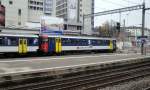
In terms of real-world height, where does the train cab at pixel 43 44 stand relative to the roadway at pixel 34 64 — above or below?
above

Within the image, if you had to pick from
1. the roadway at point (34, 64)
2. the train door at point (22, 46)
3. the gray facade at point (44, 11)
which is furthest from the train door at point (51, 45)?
the gray facade at point (44, 11)

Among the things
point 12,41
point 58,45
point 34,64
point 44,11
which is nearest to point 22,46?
point 12,41

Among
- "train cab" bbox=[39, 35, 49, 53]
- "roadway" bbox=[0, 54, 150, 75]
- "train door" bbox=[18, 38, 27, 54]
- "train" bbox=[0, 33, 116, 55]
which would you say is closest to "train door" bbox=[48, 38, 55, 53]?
"train" bbox=[0, 33, 116, 55]

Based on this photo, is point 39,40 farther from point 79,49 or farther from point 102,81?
point 102,81

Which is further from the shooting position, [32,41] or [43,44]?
[43,44]

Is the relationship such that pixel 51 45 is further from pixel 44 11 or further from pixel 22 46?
pixel 44 11

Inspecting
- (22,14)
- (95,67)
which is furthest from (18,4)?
(95,67)

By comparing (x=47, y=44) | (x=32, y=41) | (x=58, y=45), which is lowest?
(x=58, y=45)

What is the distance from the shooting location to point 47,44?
33.2 m

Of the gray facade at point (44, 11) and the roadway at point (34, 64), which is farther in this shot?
the gray facade at point (44, 11)

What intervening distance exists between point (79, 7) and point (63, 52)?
86.2 meters

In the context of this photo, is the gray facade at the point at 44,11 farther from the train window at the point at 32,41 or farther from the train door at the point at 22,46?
the train door at the point at 22,46

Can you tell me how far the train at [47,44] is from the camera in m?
28.6

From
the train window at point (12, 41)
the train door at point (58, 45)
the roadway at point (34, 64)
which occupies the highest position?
the train window at point (12, 41)
